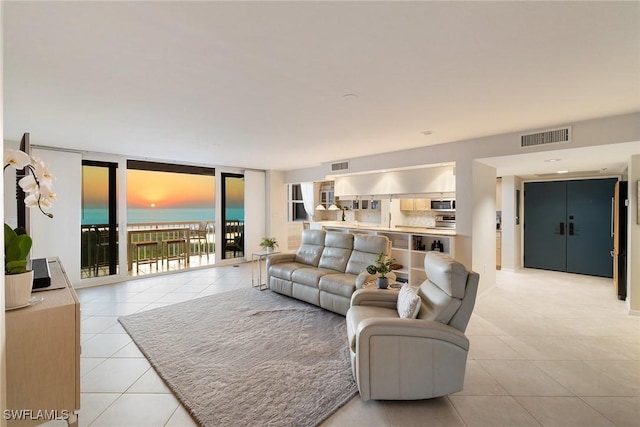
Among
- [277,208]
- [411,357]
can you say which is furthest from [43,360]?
[277,208]

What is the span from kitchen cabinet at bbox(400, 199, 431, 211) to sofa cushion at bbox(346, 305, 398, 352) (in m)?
4.22

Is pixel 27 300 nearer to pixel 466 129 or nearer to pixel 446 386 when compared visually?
pixel 446 386

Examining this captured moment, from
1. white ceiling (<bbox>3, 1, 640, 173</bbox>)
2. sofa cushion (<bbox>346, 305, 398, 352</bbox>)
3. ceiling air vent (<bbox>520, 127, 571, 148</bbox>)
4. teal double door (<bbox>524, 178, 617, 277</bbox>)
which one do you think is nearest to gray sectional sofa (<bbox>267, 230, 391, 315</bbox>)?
sofa cushion (<bbox>346, 305, 398, 352</bbox>)

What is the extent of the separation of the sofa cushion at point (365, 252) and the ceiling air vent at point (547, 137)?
225cm

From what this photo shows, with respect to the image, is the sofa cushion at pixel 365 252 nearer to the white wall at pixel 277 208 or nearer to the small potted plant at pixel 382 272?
the small potted plant at pixel 382 272

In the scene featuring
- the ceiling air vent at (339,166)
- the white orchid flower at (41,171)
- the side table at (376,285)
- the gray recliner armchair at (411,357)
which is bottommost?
the gray recliner armchair at (411,357)

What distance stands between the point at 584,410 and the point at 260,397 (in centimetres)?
235

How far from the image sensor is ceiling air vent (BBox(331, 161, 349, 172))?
→ 20.6 feet

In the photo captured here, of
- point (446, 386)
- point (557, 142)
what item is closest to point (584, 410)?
point (446, 386)

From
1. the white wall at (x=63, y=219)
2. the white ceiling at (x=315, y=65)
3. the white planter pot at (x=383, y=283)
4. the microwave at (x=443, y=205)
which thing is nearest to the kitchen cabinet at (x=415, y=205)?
the microwave at (x=443, y=205)

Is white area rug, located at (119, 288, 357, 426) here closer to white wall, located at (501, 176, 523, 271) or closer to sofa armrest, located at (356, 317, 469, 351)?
sofa armrest, located at (356, 317, 469, 351)

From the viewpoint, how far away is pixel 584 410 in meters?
2.07

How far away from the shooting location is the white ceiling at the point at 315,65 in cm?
155

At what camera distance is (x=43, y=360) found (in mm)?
1635
